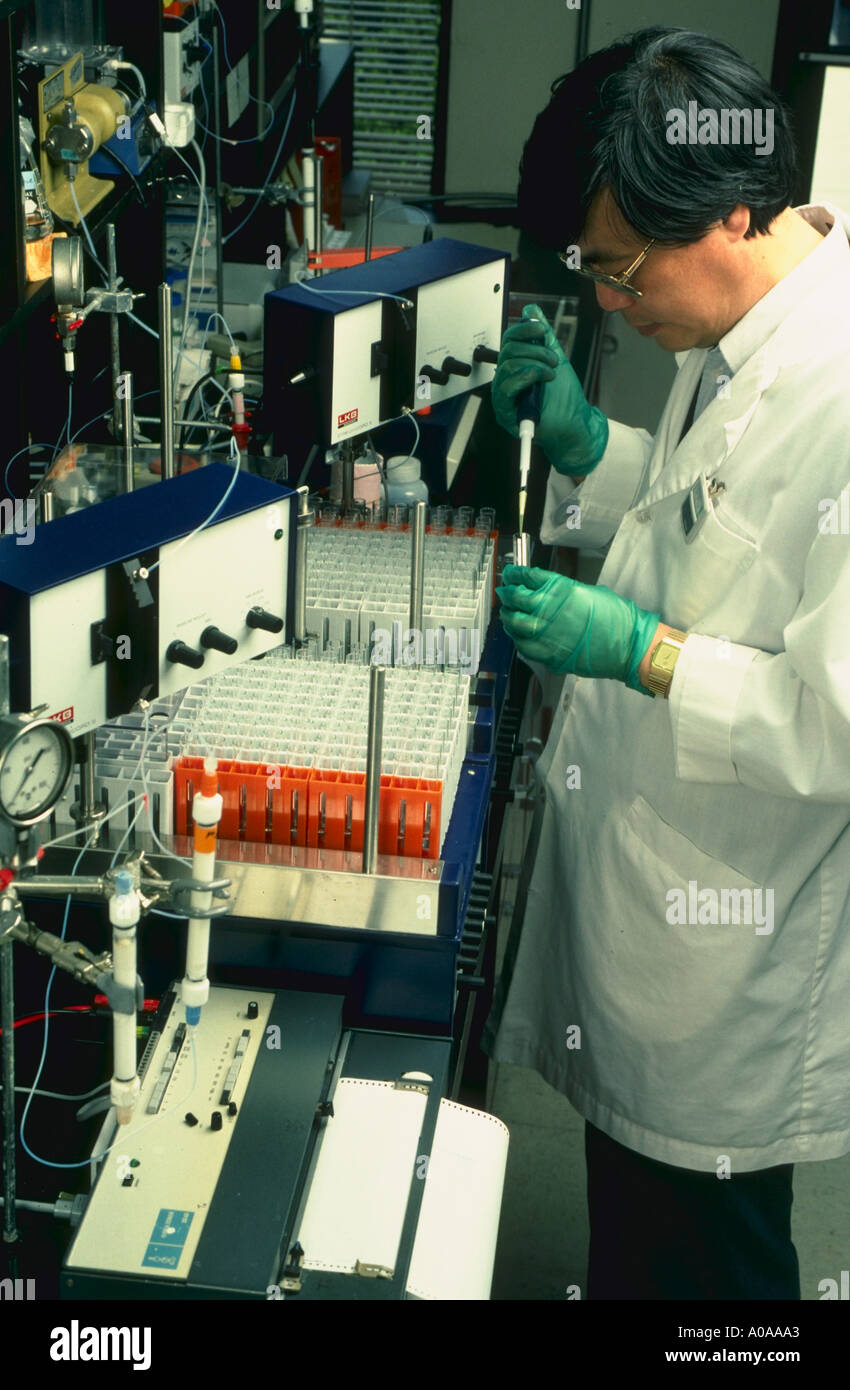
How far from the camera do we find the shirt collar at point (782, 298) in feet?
5.78

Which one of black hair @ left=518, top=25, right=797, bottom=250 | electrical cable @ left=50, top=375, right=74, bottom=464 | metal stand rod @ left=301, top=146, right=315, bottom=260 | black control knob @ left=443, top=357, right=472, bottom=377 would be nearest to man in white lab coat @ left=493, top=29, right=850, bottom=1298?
black hair @ left=518, top=25, right=797, bottom=250

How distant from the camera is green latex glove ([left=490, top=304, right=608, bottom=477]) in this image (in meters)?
2.27

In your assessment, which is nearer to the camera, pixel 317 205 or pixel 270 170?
pixel 317 205

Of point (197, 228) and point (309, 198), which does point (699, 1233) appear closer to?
point (197, 228)

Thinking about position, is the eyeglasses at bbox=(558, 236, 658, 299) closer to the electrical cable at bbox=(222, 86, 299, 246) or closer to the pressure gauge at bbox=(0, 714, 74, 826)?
the pressure gauge at bbox=(0, 714, 74, 826)

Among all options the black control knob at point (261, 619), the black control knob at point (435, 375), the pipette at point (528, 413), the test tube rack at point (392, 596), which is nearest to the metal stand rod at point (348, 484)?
the test tube rack at point (392, 596)

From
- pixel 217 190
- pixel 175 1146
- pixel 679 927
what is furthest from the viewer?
pixel 217 190

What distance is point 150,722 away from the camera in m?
1.88

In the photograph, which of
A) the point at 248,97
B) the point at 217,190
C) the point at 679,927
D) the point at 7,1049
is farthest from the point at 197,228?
the point at 7,1049

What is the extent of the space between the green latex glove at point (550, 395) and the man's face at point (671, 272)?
0.44m

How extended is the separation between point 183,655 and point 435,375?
2.84ft

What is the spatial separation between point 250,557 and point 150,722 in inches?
12.1

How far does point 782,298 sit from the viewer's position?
1762 mm

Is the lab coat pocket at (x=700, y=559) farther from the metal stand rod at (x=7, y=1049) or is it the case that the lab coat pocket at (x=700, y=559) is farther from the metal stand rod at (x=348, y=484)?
the metal stand rod at (x=7, y=1049)
